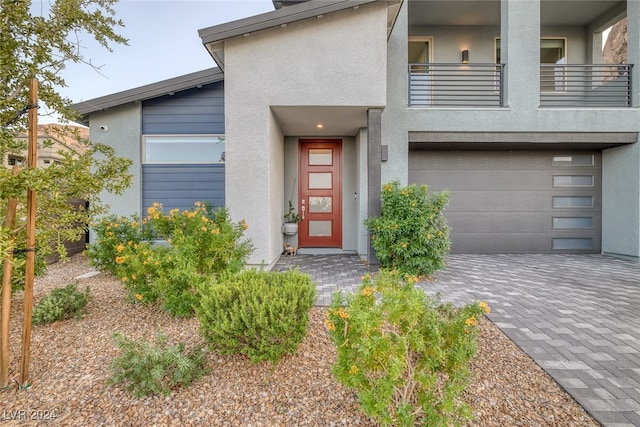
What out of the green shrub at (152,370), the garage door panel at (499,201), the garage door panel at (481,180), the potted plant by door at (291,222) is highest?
the garage door panel at (481,180)

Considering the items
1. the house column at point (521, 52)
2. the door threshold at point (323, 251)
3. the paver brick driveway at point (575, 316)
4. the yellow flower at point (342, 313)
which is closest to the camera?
the yellow flower at point (342, 313)

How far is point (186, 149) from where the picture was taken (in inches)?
264

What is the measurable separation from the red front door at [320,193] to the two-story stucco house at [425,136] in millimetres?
26

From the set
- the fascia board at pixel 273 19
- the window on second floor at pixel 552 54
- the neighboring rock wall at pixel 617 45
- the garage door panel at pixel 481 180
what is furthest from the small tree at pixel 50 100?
the neighboring rock wall at pixel 617 45

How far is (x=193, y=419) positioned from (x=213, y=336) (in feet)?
1.74

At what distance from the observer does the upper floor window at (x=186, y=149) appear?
6.65 meters

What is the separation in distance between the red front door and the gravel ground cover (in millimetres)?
4399

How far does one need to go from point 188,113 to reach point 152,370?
5.92m

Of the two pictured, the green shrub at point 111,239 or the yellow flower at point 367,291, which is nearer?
the yellow flower at point 367,291

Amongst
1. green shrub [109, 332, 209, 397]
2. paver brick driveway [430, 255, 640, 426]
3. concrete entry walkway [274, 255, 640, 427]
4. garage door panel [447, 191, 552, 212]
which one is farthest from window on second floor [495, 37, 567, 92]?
green shrub [109, 332, 209, 397]

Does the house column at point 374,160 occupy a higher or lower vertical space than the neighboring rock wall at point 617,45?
lower

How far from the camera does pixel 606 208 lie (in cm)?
674

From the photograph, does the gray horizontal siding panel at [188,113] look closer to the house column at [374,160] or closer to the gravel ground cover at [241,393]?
the house column at [374,160]

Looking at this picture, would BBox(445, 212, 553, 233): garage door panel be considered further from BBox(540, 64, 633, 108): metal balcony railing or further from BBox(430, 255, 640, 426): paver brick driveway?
BBox(540, 64, 633, 108): metal balcony railing
